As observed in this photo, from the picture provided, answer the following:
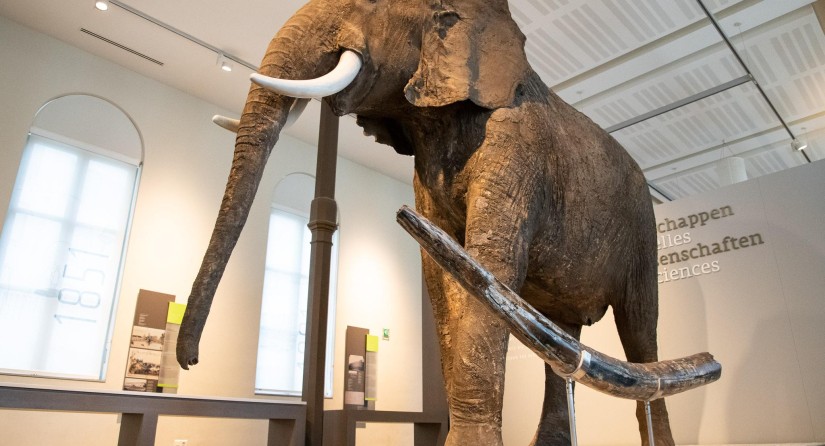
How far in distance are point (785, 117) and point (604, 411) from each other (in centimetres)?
522

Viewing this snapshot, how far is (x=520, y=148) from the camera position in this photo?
1.73 metres

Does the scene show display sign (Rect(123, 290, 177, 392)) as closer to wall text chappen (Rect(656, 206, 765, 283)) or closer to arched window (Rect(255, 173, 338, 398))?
arched window (Rect(255, 173, 338, 398))

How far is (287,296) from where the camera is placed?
8242mm

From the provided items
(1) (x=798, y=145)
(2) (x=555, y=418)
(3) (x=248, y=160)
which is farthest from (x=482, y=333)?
(1) (x=798, y=145)

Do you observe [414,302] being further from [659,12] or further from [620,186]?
[620,186]

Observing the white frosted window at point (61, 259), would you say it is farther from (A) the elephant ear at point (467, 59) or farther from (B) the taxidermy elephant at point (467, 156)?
(A) the elephant ear at point (467, 59)

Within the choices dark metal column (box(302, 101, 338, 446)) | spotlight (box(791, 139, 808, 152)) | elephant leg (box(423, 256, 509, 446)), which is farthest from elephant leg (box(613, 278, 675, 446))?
spotlight (box(791, 139, 808, 152))

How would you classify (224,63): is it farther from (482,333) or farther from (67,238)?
(482,333)

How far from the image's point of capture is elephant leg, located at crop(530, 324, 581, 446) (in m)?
2.24

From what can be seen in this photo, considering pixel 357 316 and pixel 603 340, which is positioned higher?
pixel 357 316

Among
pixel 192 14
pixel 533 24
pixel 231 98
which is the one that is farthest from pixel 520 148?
pixel 231 98

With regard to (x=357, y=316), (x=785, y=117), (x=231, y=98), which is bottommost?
(x=357, y=316)

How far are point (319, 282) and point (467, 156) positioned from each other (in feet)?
10.1

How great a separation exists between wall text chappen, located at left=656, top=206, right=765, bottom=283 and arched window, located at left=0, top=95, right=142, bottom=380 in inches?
213
